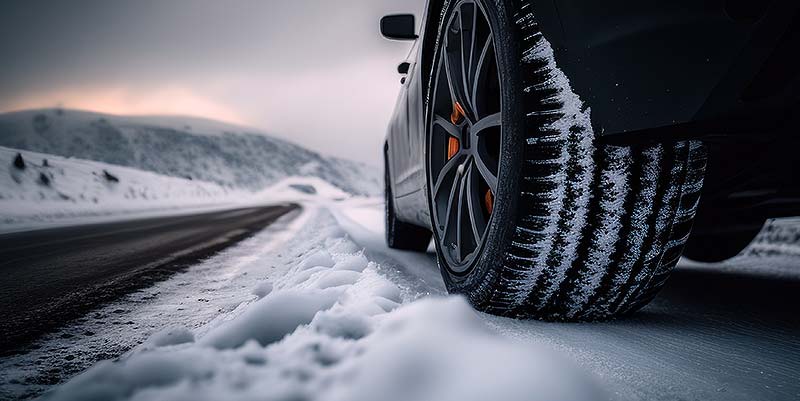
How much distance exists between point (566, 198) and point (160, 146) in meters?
78.4

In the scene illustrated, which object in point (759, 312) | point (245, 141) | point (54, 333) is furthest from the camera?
point (245, 141)

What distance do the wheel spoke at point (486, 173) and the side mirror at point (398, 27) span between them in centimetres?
141

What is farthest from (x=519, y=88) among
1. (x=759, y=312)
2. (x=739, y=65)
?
(x=759, y=312)

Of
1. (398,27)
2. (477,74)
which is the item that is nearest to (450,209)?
(477,74)

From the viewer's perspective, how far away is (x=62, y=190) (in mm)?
10695

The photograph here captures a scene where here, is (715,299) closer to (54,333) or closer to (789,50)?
(789,50)

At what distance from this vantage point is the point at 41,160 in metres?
11.6

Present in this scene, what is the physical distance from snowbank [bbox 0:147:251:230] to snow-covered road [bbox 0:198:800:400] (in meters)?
6.89

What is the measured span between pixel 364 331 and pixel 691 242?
2527 millimetres

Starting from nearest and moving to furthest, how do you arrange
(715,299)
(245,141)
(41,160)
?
(715,299)
(41,160)
(245,141)

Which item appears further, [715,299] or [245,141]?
[245,141]

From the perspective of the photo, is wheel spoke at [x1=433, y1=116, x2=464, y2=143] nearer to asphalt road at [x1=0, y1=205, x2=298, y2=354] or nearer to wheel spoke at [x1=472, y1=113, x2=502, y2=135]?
wheel spoke at [x1=472, y1=113, x2=502, y2=135]

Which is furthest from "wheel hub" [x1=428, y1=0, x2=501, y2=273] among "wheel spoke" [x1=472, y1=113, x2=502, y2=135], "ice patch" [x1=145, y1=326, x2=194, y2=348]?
"ice patch" [x1=145, y1=326, x2=194, y2=348]

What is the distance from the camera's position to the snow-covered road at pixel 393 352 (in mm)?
602
